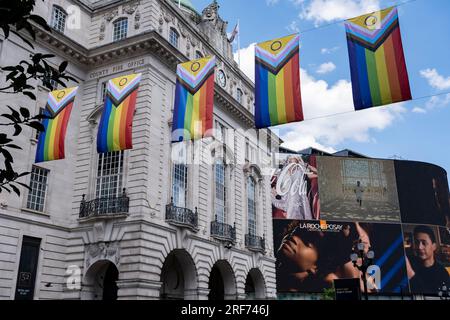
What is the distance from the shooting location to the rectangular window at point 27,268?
2322cm

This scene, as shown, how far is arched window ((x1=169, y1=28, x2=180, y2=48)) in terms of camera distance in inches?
1210

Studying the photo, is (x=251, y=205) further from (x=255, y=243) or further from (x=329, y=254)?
(x=329, y=254)

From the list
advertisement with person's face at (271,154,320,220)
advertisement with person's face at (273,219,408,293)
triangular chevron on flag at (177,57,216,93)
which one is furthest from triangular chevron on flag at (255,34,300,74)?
advertisement with person's face at (273,219,408,293)

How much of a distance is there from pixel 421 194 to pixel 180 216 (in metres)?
52.7

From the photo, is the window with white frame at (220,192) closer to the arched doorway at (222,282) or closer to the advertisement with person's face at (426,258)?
the arched doorway at (222,282)

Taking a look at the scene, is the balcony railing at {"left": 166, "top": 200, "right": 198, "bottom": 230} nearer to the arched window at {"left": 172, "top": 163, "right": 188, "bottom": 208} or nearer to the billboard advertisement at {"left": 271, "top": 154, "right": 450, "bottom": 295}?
the arched window at {"left": 172, "top": 163, "right": 188, "bottom": 208}

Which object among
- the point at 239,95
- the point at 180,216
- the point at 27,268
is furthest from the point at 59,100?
the point at 239,95

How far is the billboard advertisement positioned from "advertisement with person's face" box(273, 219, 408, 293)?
12 centimetres

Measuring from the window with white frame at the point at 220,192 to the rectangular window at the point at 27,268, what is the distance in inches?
485

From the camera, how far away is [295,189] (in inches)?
2405

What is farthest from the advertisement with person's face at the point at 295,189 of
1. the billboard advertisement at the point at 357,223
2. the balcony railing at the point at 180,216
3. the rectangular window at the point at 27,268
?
the rectangular window at the point at 27,268

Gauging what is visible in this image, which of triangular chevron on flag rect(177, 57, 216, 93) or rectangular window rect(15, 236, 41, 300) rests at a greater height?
triangular chevron on flag rect(177, 57, 216, 93)

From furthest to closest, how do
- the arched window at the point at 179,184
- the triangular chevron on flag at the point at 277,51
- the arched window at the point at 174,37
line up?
the arched window at the point at 174,37, the arched window at the point at 179,184, the triangular chevron on flag at the point at 277,51
